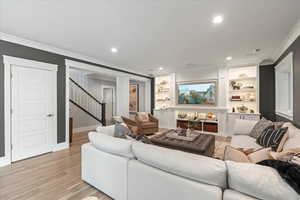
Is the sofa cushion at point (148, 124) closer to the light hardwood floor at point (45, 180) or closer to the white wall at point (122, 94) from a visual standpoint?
the white wall at point (122, 94)

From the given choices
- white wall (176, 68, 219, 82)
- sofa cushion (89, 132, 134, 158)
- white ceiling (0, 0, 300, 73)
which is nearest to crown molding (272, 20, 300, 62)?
white ceiling (0, 0, 300, 73)

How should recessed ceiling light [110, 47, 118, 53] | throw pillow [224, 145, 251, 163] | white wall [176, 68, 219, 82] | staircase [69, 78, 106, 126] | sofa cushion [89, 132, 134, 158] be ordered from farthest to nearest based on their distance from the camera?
staircase [69, 78, 106, 126]
white wall [176, 68, 219, 82]
recessed ceiling light [110, 47, 118, 53]
sofa cushion [89, 132, 134, 158]
throw pillow [224, 145, 251, 163]

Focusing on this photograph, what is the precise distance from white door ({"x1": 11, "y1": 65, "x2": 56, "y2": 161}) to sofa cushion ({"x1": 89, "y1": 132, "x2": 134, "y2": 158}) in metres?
2.13

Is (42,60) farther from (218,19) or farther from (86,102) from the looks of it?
(218,19)

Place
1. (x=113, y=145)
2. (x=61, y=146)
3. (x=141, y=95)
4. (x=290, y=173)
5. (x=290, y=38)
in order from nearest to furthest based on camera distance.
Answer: (x=290, y=173) → (x=113, y=145) → (x=290, y=38) → (x=61, y=146) → (x=141, y=95)

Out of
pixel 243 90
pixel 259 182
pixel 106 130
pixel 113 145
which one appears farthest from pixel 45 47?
pixel 243 90

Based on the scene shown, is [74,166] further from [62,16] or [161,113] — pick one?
[161,113]

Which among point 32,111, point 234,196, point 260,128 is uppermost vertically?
point 32,111

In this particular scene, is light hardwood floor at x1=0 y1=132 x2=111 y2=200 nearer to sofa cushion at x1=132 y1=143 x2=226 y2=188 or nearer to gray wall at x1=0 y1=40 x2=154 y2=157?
gray wall at x1=0 y1=40 x2=154 y2=157

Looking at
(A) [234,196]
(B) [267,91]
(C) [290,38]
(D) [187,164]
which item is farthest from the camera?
(B) [267,91]

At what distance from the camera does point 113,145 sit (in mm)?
1743

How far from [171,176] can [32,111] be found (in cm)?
343

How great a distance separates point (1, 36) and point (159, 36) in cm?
306

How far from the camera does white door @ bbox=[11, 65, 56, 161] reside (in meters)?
2.96
